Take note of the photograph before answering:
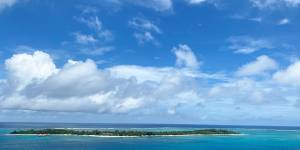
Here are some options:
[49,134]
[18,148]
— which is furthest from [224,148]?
[49,134]

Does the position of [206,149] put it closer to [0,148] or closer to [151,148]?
→ [151,148]

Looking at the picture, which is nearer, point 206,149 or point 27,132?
point 206,149

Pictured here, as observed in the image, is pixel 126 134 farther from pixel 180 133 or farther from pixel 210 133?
pixel 210 133

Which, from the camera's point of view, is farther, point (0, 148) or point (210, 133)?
point (210, 133)

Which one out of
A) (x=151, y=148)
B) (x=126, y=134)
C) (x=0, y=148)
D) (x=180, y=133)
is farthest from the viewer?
(x=180, y=133)

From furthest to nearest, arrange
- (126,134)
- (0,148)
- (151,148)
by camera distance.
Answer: (126,134)
(151,148)
(0,148)

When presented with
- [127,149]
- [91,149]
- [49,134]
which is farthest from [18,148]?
[49,134]

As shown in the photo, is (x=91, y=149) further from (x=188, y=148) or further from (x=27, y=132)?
(x=27, y=132)

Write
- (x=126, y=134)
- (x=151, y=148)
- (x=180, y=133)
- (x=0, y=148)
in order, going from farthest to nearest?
1. (x=180, y=133)
2. (x=126, y=134)
3. (x=151, y=148)
4. (x=0, y=148)
